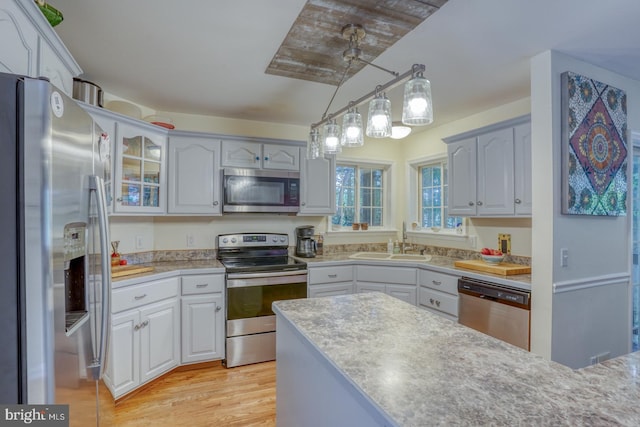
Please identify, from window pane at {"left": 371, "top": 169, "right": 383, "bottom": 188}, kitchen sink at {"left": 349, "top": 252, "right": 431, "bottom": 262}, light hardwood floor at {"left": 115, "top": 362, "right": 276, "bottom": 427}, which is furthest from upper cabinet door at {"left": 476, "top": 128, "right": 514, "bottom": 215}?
light hardwood floor at {"left": 115, "top": 362, "right": 276, "bottom": 427}

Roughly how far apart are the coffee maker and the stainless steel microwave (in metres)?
0.31

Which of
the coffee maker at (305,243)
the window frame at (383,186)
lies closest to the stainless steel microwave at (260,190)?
the coffee maker at (305,243)

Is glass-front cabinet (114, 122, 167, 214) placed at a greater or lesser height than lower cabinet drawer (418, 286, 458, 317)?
greater

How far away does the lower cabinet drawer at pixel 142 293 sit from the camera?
2.20 meters

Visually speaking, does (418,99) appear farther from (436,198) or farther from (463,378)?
(436,198)

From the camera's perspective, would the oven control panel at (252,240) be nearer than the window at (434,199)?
Yes

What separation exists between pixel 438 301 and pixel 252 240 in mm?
1925

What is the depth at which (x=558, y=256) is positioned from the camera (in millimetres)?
2039

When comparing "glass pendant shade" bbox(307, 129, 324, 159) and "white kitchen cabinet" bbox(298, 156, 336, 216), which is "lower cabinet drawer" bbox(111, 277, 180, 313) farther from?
"glass pendant shade" bbox(307, 129, 324, 159)

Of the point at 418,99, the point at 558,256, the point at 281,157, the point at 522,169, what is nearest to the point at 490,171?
the point at 522,169

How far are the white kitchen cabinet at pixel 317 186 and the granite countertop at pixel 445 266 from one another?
52 centimetres

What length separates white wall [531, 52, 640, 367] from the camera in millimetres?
2029

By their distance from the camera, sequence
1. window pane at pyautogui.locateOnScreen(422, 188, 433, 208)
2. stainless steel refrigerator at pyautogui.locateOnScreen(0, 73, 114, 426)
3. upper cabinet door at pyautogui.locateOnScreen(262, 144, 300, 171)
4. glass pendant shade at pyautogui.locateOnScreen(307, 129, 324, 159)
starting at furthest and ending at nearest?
window pane at pyautogui.locateOnScreen(422, 188, 433, 208), upper cabinet door at pyautogui.locateOnScreen(262, 144, 300, 171), glass pendant shade at pyautogui.locateOnScreen(307, 129, 324, 159), stainless steel refrigerator at pyautogui.locateOnScreen(0, 73, 114, 426)

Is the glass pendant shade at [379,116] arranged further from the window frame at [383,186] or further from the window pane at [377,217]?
the window pane at [377,217]
